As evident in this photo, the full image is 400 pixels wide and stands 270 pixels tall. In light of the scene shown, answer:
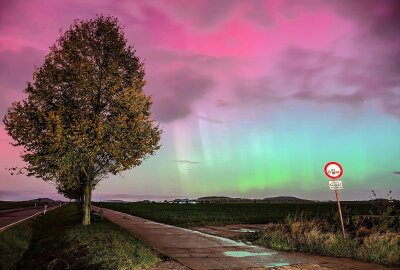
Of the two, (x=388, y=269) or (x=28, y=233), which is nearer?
(x=388, y=269)

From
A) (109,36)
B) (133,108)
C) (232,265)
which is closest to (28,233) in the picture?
(133,108)

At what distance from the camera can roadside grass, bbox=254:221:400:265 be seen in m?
11.5

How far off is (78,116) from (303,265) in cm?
1294

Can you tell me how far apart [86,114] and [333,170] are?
12260 mm

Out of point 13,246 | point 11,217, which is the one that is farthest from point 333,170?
point 11,217

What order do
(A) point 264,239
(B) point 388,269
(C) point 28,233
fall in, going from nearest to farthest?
(B) point 388,269 < (A) point 264,239 < (C) point 28,233

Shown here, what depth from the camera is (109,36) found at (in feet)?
65.6

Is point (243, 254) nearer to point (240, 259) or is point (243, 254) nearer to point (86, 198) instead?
point (240, 259)

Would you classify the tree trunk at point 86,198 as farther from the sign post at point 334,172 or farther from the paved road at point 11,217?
the sign post at point 334,172

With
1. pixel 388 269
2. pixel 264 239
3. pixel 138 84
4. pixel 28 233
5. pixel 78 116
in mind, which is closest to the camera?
pixel 388 269

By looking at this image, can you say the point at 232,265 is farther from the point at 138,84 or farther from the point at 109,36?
the point at 109,36

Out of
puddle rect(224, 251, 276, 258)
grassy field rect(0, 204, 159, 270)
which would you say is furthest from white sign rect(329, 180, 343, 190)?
grassy field rect(0, 204, 159, 270)

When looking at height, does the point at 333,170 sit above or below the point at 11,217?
above

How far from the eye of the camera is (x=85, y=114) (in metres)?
18.3
